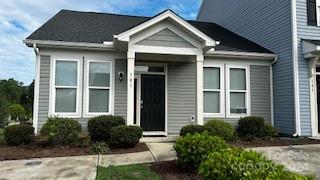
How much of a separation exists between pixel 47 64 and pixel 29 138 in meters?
2.45

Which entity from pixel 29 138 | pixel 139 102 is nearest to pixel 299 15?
pixel 139 102

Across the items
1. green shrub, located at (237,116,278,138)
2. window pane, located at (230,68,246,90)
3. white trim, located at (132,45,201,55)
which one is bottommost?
green shrub, located at (237,116,278,138)

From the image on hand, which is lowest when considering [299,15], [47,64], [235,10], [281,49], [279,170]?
[279,170]

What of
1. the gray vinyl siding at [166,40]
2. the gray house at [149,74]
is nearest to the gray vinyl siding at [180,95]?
the gray house at [149,74]

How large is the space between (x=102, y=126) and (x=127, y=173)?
3682 millimetres

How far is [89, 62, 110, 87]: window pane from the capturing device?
1077cm

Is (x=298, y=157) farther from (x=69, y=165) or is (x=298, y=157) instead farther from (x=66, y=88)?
(x=66, y=88)

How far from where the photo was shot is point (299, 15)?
11.3 meters

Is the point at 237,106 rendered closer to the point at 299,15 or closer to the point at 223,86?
the point at 223,86

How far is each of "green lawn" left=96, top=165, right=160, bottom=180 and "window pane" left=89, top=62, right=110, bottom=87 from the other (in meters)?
4.52

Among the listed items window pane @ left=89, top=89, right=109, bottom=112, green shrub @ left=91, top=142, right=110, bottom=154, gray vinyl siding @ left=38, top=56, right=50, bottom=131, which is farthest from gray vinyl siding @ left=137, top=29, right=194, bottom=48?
green shrub @ left=91, top=142, right=110, bottom=154

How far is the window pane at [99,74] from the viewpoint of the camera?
1077cm

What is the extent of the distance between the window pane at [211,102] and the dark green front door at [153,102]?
161 cm

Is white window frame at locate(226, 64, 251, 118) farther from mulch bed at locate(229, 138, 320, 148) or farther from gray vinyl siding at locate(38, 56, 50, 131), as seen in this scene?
gray vinyl siding at locate(38, 56, 50, 131)
